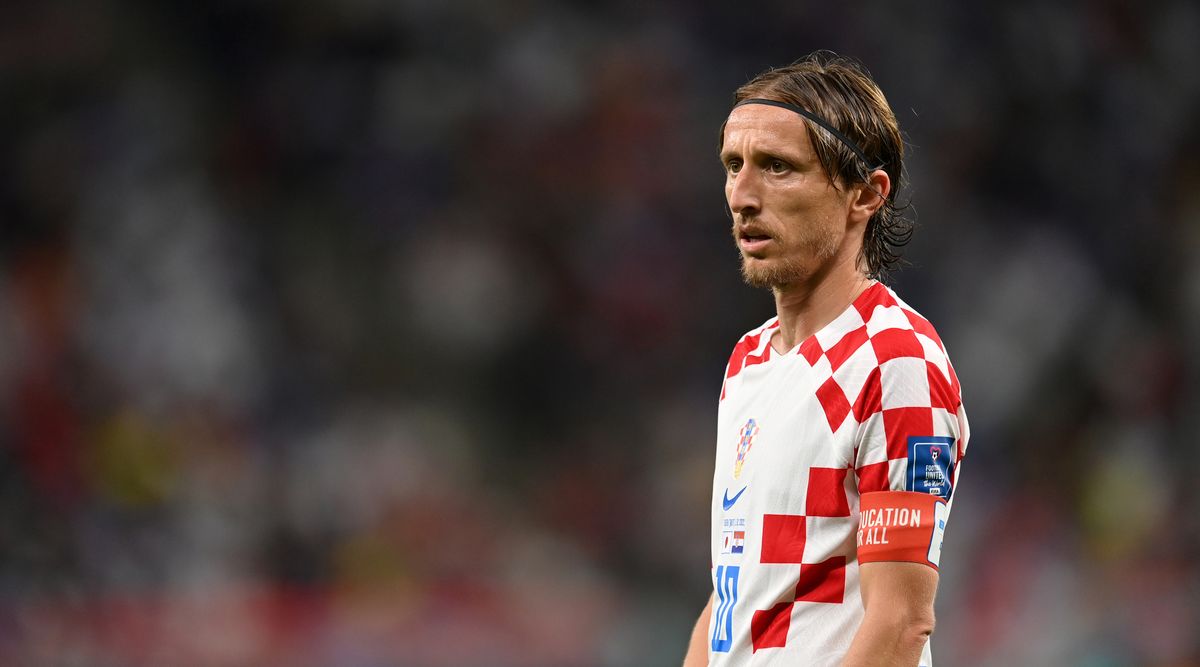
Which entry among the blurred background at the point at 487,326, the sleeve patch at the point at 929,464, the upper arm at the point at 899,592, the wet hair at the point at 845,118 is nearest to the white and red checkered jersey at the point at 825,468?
the sleeve patch at the point at 929,464

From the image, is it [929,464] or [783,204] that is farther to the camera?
[783,204]

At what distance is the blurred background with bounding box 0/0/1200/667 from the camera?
6.93 metres

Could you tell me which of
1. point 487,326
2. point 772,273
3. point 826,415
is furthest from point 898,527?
point 487,326

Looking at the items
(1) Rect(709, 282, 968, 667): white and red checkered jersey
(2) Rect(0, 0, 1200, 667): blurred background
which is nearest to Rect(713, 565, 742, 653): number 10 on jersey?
(1) Rect(709, 282, 968, 667): white and red checkered jersey

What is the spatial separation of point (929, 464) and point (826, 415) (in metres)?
0.20

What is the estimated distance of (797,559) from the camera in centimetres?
216

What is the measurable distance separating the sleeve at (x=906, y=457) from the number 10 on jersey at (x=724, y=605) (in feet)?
1.11

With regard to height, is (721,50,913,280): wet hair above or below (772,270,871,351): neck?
above

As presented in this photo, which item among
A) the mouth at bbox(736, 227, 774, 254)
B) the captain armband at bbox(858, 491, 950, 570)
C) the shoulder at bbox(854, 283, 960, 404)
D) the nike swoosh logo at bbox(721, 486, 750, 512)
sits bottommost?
the captain armband at bbox(858, 491, 950, 570)

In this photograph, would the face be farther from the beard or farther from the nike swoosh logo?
the nike swoosh logo

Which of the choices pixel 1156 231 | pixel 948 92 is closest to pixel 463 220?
pixel 948 92

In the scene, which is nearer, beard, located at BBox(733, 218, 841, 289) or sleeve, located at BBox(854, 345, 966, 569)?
sleeve, located at BBox(854, 345, 966, 569)

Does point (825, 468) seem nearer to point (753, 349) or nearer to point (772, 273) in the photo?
point (772, 273)

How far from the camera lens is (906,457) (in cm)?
202
